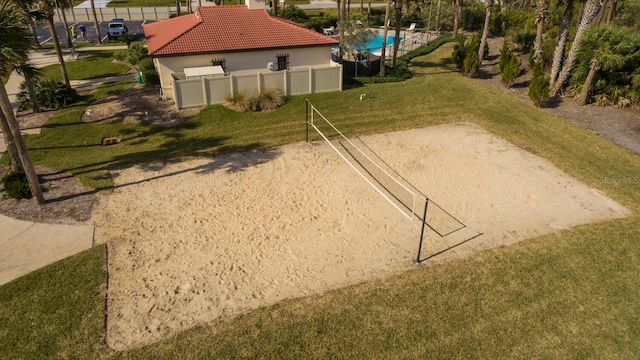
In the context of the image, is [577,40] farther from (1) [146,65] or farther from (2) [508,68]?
(1) [146,65]

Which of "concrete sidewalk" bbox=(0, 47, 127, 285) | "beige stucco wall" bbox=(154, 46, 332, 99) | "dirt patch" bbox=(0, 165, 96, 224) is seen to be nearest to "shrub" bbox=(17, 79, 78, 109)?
"beige stucco wall" bbox=(154, 46, 332, 99)

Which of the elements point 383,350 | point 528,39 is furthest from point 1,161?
point 528,39

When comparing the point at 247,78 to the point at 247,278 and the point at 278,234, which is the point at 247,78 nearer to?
the point at 278,234

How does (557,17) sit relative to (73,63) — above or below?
above

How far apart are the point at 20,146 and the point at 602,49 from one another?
31.0m

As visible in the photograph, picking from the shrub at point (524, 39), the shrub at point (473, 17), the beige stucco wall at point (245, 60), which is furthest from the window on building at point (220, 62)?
the shrub at point (473, 17)

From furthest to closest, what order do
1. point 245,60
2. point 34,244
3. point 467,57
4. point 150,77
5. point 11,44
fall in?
point 467,57
point 150,77
point 245,60
point 34,244
point 11,44

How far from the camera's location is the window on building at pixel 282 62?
93.6ft

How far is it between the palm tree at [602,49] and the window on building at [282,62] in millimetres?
18979

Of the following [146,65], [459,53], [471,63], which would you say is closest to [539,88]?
[471,63]

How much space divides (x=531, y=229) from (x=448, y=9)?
44.3 metres

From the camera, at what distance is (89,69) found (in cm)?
3478

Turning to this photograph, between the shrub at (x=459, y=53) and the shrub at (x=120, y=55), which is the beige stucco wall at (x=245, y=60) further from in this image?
the shrub at (x=459, y=53)

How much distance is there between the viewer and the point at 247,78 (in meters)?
26.5
